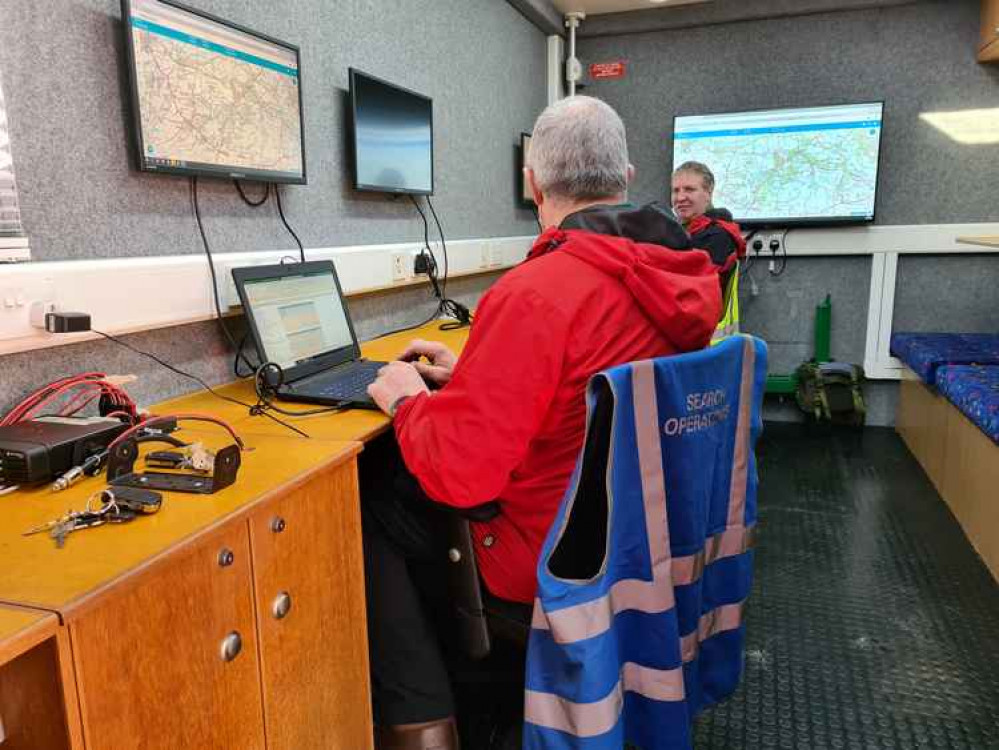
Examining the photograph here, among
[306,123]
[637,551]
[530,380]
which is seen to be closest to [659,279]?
[530,380]

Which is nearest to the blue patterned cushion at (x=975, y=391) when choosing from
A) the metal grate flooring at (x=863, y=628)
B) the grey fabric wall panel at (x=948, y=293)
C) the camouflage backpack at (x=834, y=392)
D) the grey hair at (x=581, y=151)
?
the metal grate flooring at (x=863, y=628)

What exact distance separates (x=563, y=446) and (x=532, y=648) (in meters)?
0.29

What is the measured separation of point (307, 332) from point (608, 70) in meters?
2.90

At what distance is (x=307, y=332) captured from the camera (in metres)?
1.53

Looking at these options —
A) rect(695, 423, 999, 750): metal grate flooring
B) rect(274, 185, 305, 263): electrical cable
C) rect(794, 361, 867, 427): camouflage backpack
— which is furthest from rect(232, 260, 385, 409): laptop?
rect(794, 361, 867, 427): camouflage backpack

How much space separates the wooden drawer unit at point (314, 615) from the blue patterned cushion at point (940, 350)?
8.20 feet

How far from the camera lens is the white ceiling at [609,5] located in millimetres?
3439

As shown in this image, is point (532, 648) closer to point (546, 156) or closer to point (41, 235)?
point (546, 156)

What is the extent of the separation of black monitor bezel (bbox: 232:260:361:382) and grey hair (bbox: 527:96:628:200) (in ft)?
1.94

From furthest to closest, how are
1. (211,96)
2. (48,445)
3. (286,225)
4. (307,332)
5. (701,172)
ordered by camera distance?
(701,172)
(286,225)
(307,332)
(211,96)
(48,445)

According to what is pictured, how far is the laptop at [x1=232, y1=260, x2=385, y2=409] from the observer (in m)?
1.36

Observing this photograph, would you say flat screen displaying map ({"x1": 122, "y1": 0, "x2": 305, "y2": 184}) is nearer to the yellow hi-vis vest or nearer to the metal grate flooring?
the metal grate flooring

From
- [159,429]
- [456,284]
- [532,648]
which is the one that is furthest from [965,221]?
[159,429]

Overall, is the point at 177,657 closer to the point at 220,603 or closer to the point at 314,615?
the point at 220,603
